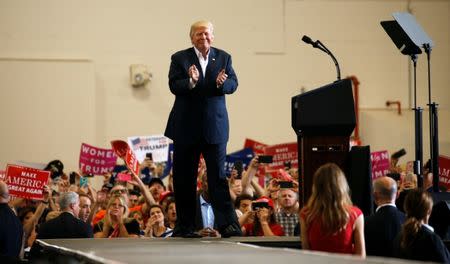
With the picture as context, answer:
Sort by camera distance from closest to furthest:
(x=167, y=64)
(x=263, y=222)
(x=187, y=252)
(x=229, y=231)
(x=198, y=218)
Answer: (x=187, y=252) → (x=229, y=231) → (x=198, y=218) → (x=263, y=222) → (x=167, y=64)

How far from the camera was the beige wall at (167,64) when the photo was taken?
15664 millimetres

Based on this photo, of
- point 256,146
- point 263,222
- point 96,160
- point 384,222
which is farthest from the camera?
point 256,146

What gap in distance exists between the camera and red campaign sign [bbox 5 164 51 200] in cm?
1043

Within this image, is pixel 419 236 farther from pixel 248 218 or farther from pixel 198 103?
pixel 248 218

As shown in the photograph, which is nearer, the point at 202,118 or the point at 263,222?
the point at 202,118

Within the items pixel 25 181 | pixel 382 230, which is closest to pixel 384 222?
pixel 382 230

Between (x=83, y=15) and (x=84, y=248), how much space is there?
32.9 feet

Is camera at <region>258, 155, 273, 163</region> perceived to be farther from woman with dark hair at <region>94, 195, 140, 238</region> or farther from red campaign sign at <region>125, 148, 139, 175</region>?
red campaign sign at <region>125, 148, 139, 175</region>

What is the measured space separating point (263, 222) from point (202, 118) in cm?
185

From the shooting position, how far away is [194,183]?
7.41 metres

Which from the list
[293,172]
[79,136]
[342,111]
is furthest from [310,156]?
[79,136]

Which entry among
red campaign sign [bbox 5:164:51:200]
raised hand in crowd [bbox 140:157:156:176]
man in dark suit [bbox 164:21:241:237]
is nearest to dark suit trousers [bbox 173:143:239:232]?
man in dark suit [bbox 164:21:241:237]

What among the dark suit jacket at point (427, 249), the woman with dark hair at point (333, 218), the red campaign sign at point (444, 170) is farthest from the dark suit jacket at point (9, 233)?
the red campaign sign at point (444, 170)

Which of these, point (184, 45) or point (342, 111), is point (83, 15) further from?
point (342, 111)
